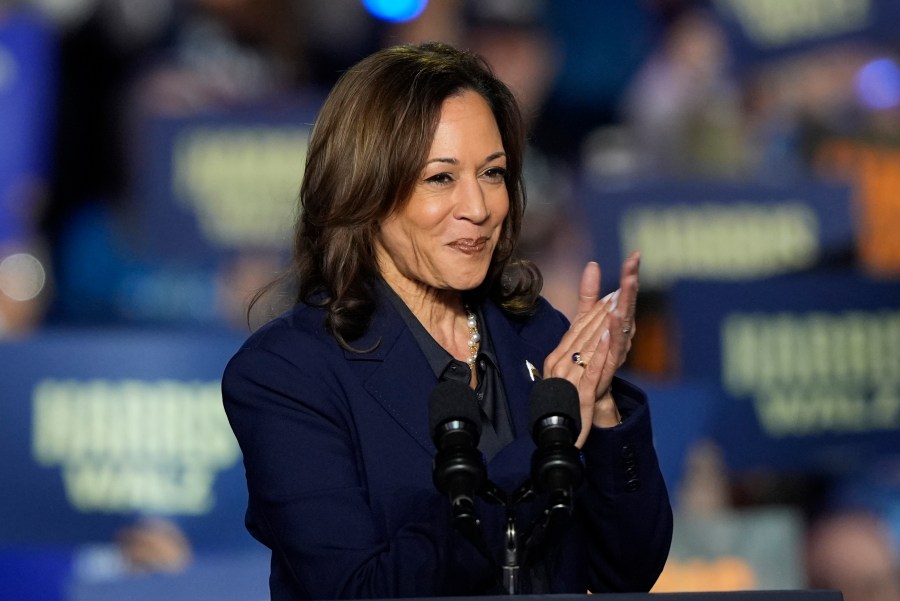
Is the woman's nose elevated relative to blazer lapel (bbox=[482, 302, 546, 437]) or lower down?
elevated

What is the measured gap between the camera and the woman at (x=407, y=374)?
243 centimetres

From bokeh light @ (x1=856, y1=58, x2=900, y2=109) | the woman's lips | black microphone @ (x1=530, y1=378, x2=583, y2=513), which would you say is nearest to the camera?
black microphone @ (x1=530, y1=378, x2=583, y2=513)

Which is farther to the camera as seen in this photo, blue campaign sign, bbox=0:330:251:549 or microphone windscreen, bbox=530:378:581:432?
blue campaign sign, bbox=0:330:251:549

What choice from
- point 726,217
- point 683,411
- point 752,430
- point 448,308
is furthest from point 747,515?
point 448,308

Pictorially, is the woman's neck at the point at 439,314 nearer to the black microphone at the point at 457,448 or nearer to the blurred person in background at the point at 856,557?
the black microphone at the point at 457,448

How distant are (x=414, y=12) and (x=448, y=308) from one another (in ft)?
19.6

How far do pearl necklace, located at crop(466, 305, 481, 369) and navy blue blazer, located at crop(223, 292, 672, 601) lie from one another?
5cm

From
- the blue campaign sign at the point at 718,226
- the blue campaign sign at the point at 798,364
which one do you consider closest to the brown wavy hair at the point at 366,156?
the blue campaign sign at the point at 798,364

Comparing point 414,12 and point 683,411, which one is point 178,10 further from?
point 683,411

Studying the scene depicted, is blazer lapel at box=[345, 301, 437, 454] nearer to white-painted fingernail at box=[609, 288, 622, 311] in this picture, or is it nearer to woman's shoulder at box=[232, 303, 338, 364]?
woman's shoulder at box=[232, 303, 338, 364]

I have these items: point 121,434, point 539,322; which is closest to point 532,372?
point 539,322

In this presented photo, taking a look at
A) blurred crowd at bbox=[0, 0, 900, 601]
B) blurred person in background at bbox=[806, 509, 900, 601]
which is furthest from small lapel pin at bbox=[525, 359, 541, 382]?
blurred person in background at bbox=[806, 509, 900, 601]

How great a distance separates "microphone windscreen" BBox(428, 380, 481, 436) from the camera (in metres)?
2.22

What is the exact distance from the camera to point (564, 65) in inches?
360
